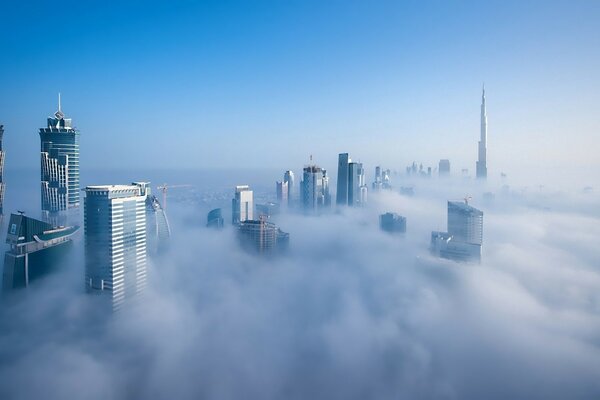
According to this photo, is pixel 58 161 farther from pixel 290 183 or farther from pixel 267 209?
pixel 290 183

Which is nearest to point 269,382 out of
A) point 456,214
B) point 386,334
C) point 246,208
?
point 386,334

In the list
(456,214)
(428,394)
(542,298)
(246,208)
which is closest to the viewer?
(428,394)

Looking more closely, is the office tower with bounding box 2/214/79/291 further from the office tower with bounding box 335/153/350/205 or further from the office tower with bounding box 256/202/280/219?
the office tower with bounding box 335/153/350/205

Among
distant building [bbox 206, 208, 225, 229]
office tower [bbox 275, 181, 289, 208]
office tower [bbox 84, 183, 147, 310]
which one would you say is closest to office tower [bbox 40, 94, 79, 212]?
office tower [bbox 84, 183, 147, 310]

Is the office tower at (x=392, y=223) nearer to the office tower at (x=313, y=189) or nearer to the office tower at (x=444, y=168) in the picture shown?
the office tower at (x=313, y=189)

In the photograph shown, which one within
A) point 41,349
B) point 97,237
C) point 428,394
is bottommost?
point 428,394

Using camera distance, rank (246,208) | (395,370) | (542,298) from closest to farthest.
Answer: (395,370) < (542,298) < (246,208)

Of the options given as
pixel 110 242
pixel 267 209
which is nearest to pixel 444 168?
pixel 267 209

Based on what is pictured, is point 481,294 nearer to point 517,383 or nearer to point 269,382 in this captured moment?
point 517,383

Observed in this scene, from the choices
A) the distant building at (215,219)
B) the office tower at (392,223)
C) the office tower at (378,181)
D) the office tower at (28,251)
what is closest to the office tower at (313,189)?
the office tower at (392,223)
